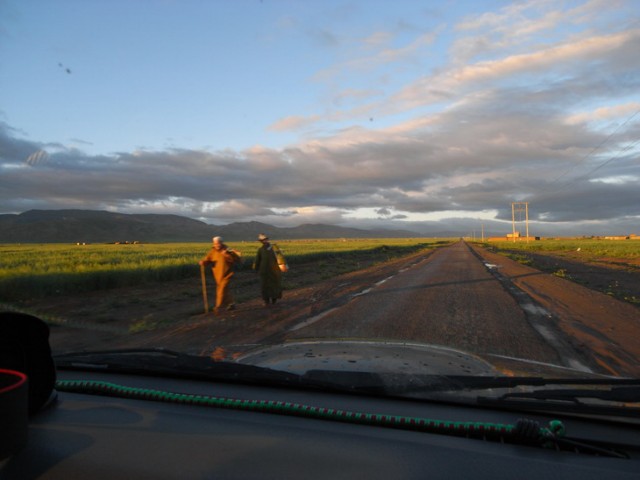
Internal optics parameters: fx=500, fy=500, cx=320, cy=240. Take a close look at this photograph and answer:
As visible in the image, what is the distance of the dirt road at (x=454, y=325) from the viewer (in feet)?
21.9

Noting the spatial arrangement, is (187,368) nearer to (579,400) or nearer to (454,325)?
(579,400)

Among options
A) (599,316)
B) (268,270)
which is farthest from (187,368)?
(599,316)

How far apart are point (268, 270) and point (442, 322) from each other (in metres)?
4.93

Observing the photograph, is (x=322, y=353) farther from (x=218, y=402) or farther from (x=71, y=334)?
(x=71, y=334)

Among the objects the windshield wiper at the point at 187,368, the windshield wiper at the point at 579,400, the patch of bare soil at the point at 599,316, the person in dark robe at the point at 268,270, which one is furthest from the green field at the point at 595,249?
the windshield wiper at the point at 187,368

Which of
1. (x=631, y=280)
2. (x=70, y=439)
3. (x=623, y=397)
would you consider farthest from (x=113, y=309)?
(x=631, y=280)

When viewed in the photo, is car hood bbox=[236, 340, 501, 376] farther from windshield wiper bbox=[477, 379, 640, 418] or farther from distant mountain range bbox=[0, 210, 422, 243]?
distant mountain range bbox=[0, 210, 422, 243]

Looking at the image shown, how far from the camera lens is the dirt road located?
6676 mm

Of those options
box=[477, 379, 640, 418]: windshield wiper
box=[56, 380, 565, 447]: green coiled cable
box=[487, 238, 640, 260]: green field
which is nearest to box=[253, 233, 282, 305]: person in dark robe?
box=[56, 380, 565, 447]: green coiled cable

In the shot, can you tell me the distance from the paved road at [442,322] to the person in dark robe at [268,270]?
6.50ft

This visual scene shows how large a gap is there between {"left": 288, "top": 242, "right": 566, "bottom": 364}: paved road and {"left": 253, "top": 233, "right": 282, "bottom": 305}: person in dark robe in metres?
1.98

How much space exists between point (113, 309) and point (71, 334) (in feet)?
12.0

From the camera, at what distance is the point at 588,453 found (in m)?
2.05

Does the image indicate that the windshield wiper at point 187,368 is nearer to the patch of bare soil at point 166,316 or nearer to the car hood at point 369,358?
the car hood at point 369,358
